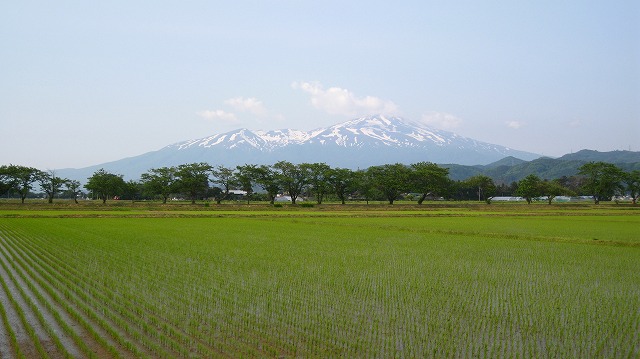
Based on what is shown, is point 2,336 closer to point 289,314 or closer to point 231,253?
point 289,314

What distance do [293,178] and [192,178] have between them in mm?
14488

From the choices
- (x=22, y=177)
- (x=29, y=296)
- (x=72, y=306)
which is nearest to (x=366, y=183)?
(x=22, y=177)

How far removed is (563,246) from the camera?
57.3 feet

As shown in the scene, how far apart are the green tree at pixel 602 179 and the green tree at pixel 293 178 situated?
42.7 metres

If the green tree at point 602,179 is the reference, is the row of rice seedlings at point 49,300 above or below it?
below

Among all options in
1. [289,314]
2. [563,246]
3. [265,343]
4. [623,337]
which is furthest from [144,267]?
[563,246]

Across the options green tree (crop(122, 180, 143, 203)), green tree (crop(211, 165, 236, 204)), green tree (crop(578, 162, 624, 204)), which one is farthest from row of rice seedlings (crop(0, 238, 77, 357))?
green tree (crop(578, 162, 624, 204))

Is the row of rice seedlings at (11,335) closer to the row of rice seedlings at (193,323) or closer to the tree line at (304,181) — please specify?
the row of rice seedlings at (193,323)

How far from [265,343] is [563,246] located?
1528cm

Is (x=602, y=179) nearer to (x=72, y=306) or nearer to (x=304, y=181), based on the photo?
(x=304, y=181)

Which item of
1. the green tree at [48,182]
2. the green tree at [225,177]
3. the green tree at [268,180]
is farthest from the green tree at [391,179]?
the green tree at [48,182]

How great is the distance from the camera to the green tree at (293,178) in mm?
68250

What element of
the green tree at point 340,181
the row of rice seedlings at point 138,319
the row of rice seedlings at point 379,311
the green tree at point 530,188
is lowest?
the row of rice seedlings at point 379,311

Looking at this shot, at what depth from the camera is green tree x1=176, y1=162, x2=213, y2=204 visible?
67.0 meters
